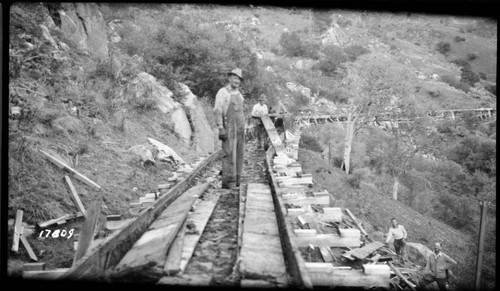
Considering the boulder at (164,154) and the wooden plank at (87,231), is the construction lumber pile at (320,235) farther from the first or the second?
the boulder at (164,154)

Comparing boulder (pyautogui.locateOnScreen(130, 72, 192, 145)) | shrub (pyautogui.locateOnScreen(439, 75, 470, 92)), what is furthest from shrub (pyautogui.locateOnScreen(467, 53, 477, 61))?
boulder (pyautogui.locateOnScreen(130, 72, 192, 145))

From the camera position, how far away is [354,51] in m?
51.5

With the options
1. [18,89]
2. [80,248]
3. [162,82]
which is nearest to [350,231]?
[80,248]

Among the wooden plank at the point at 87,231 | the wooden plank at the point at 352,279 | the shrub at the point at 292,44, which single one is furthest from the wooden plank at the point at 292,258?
the shrub at the point at 292,44

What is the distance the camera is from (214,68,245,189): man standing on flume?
5.93 meters

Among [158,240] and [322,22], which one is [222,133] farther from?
[322,22]

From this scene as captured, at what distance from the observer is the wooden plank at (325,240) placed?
12.9 ft

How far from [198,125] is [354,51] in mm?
42936

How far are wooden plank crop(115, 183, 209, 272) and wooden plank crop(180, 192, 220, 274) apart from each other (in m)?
0.14

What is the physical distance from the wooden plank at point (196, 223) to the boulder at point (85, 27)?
30.3ft

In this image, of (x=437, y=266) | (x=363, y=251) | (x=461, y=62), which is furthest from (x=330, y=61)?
(x=363, y=251)

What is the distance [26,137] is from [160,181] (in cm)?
313

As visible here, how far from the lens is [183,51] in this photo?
61.0ft

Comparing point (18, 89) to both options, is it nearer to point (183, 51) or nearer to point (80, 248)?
point (80, 248)
